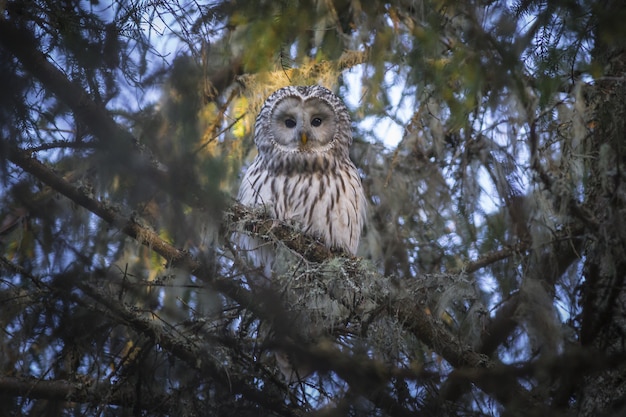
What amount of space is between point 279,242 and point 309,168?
1428mm

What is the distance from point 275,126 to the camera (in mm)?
5355

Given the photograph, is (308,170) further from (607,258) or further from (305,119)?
(607,258)

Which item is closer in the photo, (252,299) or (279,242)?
(252,299)

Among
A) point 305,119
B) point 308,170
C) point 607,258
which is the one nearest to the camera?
point 607,258

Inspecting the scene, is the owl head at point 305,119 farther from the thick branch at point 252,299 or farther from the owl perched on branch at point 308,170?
the thick branch at point 252,299

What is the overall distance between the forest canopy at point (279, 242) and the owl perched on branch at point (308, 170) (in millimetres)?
450

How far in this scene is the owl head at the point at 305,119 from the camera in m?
5.26

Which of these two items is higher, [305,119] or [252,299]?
[305,119]

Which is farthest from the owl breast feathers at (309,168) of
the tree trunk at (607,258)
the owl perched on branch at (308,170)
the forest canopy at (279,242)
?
the tree trunk at (607,258)

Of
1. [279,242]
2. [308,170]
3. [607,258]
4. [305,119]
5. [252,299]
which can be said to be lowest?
[252,299]

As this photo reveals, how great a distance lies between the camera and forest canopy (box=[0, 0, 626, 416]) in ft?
7.82

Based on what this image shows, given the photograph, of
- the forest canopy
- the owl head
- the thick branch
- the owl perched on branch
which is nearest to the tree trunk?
the forest canopy

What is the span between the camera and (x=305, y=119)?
528 cm

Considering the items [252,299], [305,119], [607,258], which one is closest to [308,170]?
Result: [305,119]
